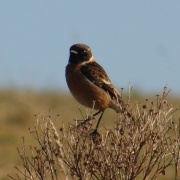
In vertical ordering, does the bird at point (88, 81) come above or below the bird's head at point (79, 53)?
below

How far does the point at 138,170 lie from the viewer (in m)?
6.57

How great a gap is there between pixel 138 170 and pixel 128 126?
14.1 inches

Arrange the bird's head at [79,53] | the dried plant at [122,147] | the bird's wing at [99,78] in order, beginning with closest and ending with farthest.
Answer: the dried plant at [122,147]
the bird's wing at [99,78]
the bird's head at [79,53]

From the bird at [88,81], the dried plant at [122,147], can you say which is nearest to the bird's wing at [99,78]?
the bird at [88,81]

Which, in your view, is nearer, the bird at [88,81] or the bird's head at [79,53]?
the bird at [88,81]

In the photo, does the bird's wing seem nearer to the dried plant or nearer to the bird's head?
the bird's head

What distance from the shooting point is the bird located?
820 cm

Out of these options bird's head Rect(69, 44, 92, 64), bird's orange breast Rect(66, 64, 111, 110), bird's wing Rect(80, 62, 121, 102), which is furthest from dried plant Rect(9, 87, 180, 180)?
bird's head Rect(69, 44, 92, 64)

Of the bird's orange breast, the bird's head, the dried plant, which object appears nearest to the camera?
the dried plant

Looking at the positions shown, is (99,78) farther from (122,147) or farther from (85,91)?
(122,147)

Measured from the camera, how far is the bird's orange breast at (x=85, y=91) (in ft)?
26.8

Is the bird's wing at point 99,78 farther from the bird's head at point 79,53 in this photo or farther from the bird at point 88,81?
the bird's head at point 79,53

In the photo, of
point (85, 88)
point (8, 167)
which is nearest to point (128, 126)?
point (85, 88)

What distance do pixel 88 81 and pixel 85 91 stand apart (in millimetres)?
160
